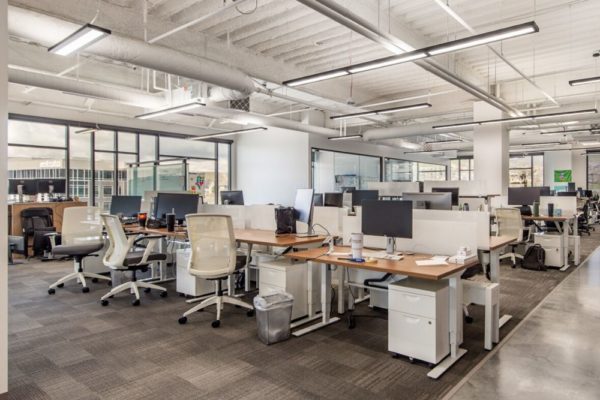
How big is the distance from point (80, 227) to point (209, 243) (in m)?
2.59

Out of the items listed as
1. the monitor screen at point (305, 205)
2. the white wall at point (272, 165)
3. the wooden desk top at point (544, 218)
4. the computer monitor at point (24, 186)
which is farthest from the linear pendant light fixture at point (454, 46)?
the computer monitor at point (24, 186)

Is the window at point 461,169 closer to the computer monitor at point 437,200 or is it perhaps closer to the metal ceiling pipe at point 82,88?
the metal ceiling pipe at point 82,88

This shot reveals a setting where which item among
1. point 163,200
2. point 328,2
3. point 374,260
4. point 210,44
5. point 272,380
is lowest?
point 272,380

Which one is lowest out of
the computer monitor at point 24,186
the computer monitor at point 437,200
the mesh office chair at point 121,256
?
the mesh office chair at point 121,256

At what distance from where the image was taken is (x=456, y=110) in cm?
985

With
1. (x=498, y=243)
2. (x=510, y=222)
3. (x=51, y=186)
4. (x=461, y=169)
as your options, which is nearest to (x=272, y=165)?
(x=51, y=186)

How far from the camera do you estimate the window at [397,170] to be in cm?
1557

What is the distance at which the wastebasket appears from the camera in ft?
10.7

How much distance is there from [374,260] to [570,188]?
14.0m

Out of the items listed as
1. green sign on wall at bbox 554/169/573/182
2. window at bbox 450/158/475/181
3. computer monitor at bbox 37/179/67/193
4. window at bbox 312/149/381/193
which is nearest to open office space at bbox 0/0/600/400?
computer monitor at bbox 37/179/67/193

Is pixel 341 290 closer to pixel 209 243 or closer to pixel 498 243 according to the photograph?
pixel 209 243

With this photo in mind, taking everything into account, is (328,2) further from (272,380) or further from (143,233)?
(143,233)

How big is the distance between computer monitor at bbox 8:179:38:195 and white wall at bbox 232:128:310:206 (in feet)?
19.2

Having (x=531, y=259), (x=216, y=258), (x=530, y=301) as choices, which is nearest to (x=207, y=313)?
(x=216, y=258)
